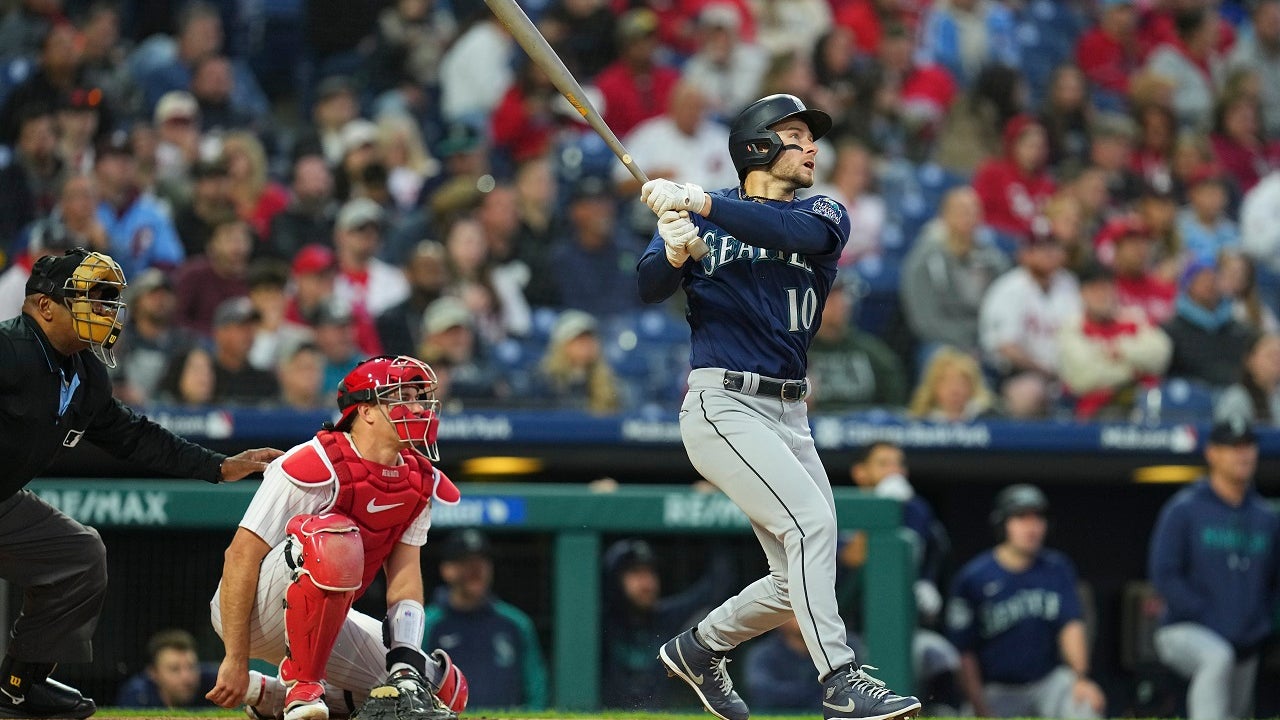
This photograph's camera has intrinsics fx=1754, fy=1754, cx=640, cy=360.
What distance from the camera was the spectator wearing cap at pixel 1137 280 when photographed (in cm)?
961

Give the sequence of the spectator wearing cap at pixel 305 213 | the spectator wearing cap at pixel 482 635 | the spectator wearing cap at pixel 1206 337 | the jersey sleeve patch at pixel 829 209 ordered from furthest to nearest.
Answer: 1. the spectator wearing cap at pixel 1206 337
2. the spectator wearing cap at pixel 305 213
3. the spectator wearing cap at pixel 482 635
4. the jersey sleeve patch at pixel 829 209

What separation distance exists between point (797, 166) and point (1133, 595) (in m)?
4.79

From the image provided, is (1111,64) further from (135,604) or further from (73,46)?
(135,604)

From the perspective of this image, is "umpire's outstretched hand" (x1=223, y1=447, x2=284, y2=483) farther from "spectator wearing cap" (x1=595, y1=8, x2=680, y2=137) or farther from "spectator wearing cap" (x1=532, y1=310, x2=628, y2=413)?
"spectator wearing cap" (x1=595, y1=8, x2=680, y2=137)

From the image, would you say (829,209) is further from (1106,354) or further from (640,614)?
(1106,354)

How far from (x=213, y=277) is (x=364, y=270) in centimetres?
78

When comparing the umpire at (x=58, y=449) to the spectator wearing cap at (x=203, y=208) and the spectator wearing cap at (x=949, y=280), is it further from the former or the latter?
the spectator wearing cap at (x=949, y=280)

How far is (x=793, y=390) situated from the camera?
14.6 ft

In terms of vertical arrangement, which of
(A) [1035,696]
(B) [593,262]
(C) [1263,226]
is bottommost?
(A) [1035,696]

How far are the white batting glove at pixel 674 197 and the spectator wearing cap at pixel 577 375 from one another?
3.95m

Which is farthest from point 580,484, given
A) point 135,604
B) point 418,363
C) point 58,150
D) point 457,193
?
point 418,363

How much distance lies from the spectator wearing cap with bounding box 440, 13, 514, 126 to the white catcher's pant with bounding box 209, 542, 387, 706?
Answer: 19.1 feet

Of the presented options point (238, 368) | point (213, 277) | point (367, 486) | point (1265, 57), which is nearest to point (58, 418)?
point (367, 486)

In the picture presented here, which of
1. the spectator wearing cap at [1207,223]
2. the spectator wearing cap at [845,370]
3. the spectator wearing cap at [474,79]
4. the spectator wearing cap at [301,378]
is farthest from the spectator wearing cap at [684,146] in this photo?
the spectator wearing cap at [1207,223]
